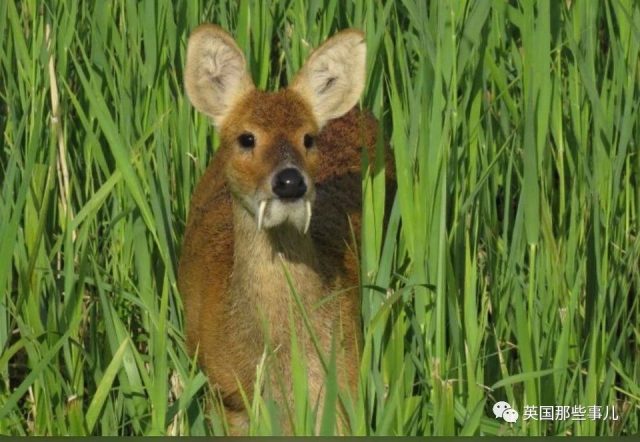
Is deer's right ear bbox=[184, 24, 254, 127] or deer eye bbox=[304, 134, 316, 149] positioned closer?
deer eye bbox=[304, 134, 316, 149]

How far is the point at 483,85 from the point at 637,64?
0.74m

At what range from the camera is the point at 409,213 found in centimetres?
465

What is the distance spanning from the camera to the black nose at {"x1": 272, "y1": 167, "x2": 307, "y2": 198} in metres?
4.54

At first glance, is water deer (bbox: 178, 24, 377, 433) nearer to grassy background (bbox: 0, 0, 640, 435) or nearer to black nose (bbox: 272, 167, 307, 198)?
black nose (bbox: 272, 167, 307, 198)

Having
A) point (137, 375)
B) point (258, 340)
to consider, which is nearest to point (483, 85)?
point (258, 340)

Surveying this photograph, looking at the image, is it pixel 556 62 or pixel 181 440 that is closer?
pixel 181 440

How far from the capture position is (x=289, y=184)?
454 cm

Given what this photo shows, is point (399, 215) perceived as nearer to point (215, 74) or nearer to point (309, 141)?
point (309, 141)

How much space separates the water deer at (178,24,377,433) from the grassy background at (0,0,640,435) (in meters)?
0.15

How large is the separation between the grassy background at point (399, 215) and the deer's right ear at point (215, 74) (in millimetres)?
219

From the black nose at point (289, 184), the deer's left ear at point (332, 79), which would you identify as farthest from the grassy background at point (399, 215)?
the black nose at point (289, 184)

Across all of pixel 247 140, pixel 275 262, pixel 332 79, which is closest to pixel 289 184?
pixel 247 140

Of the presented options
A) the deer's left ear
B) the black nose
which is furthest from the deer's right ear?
the black nose

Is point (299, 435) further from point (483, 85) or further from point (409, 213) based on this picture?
point (483, 85)
